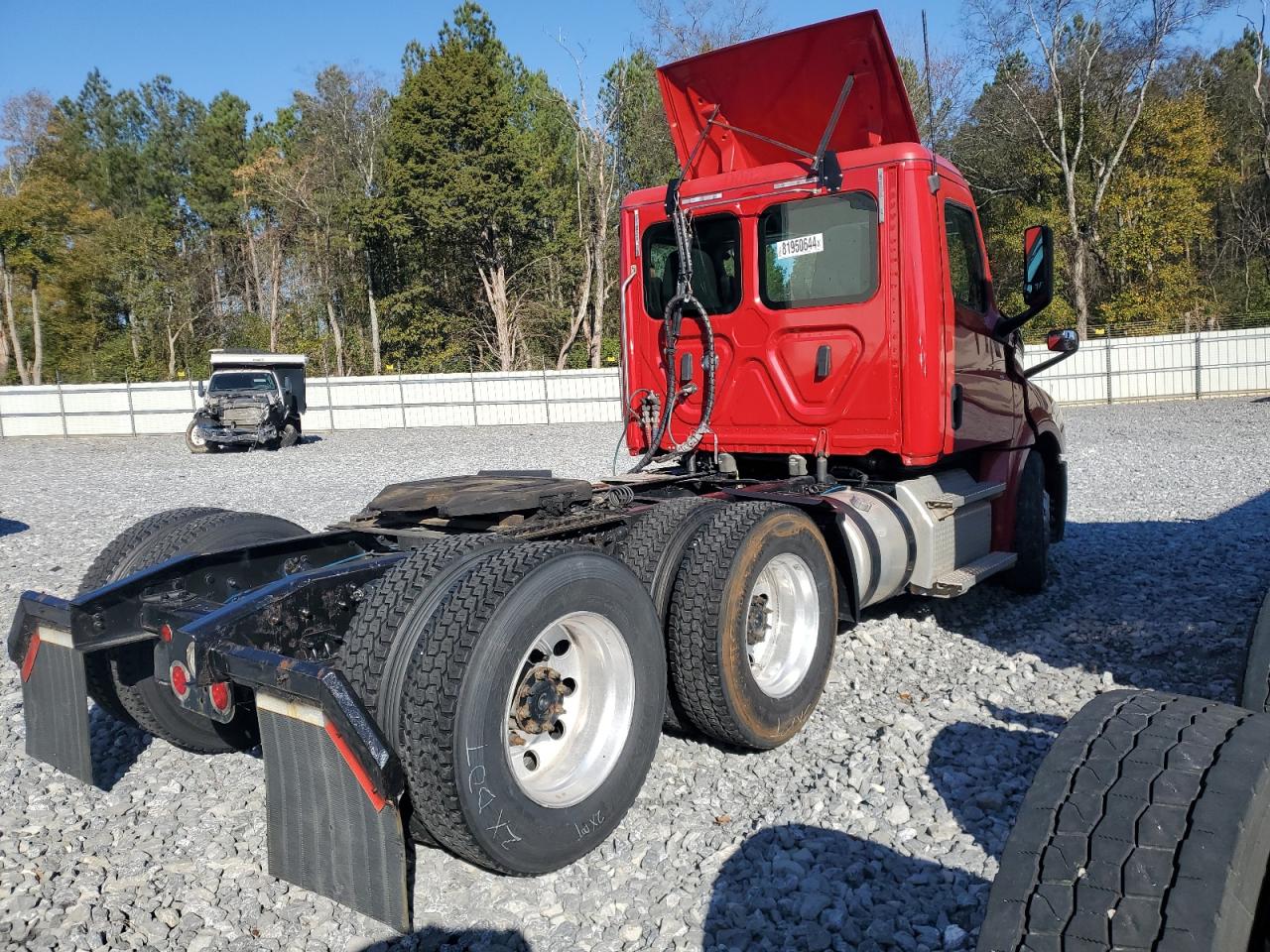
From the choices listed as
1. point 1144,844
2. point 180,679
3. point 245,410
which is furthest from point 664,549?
point 245,410

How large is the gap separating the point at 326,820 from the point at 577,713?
926 millimetres

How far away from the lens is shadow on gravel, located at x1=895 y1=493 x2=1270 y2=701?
A: 16.0ft

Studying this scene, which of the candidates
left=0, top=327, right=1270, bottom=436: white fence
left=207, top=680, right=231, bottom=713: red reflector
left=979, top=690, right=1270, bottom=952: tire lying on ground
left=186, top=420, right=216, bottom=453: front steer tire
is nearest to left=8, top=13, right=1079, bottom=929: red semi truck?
left=207, top=680, right=231, bottom=713: red reflector

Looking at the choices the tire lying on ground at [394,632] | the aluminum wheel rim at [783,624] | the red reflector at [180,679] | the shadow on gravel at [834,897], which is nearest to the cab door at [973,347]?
the aluminum wheel rim at [783,624]

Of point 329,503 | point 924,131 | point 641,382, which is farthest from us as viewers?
point 924,131

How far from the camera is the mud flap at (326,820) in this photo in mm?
2422

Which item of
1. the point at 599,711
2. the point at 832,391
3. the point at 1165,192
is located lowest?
the point at 599,711

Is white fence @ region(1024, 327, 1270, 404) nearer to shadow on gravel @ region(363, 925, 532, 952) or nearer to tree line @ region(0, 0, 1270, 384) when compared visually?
tree line @ region(0, 0, 1270, 384)

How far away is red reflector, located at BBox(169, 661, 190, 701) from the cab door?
4171 millimetres

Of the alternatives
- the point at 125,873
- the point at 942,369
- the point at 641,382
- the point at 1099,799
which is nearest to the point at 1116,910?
the point at 1099,799

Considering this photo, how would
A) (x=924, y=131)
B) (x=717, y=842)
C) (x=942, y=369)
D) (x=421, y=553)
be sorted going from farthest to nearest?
1. (x=924, y=131)
2. (x=942, y=369)
3. (x=717, y=842)
4. (x=421, y=553)

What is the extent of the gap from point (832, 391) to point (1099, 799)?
12.1 ft

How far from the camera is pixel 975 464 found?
6.24 meters

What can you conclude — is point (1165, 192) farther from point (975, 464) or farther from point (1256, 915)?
point (1256, 915)
